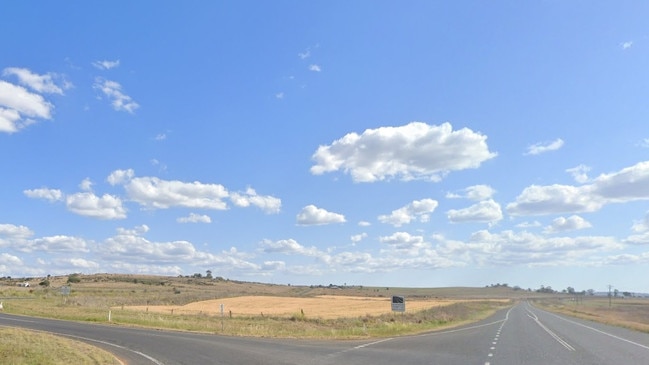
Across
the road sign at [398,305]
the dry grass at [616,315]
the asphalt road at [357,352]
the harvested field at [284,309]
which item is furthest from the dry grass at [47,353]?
the dry grass at [616,315]

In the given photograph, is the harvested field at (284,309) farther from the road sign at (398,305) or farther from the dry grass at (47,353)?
the dry grass at (47,353)

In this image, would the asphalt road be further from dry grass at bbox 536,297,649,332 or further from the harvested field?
dry grass at bbox 536,297,649,332

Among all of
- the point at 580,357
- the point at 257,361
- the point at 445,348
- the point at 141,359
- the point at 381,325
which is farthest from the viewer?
the point at 381,325

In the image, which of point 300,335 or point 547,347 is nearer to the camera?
point 547,347

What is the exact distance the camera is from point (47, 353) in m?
19.9

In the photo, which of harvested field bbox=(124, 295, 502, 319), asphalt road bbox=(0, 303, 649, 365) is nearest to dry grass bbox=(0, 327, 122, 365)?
asphalt road bbox=(0, 303, 649, 365)

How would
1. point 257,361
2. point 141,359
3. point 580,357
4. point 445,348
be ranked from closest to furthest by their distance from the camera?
point 257,361 → point 141,359 → point 580,357 → point 445,348

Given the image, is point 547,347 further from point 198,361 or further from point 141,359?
point 141,359

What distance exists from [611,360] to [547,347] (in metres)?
5.35

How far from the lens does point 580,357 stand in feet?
68.7

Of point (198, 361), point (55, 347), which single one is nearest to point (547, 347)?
point (198, 361)

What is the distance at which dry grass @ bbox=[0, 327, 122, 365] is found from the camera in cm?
1814

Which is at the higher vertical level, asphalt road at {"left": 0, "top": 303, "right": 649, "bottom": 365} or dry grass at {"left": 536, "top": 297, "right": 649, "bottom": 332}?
asphalt road at {"left": 0, "top": 303, "right": 649, "bottom": 365}

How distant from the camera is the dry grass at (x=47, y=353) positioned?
18.1 meters
